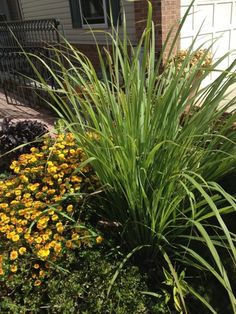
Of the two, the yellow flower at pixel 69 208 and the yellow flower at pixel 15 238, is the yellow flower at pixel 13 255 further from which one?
the yellow flower at pixel 69 208

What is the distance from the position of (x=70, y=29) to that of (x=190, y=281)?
22.9ft

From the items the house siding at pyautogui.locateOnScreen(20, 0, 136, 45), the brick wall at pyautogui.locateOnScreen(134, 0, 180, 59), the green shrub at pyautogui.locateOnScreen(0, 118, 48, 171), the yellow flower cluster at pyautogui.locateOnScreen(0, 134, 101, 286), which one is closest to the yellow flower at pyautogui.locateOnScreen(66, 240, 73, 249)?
the yellow flower cluster at pyautogui.locateOnScreen(0, 134, 101, 286)

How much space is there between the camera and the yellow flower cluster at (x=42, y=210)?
5.54 ft

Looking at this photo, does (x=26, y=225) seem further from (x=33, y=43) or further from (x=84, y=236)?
(x=33, y=43)

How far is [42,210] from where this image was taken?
1.88 metres

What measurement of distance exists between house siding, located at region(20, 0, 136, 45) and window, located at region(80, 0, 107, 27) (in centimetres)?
26

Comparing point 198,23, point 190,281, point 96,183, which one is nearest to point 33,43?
point 198,23

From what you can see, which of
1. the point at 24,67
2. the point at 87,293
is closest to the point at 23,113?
the point at 24,67

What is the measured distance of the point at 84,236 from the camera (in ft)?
5.65

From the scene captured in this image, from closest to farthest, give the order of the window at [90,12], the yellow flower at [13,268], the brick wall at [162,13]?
the yellow flower at [13,268]
the brick wall at [162,13]
the window at [90,12]

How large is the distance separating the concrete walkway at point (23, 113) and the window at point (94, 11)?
2.35 m

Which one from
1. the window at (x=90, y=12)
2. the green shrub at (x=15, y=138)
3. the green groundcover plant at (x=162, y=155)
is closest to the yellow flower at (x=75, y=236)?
the green groundcover plant at (x=162, y=155)

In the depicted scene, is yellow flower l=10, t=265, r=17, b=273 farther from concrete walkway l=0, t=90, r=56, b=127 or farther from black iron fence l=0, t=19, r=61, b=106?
black iron fence l=0, t=19, r=61, b=106

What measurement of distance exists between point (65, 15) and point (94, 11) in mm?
1130
